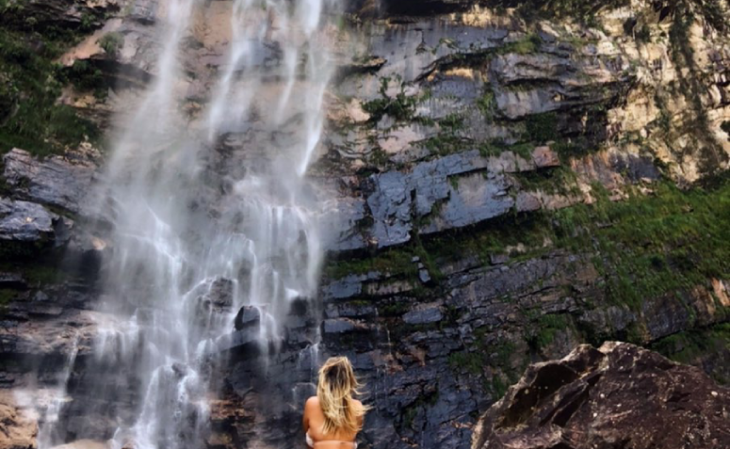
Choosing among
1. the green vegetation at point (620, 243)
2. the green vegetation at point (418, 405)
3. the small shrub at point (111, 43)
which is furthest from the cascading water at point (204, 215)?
the green vegetation at point (418, 405)

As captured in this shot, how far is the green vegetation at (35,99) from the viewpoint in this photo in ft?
52.2

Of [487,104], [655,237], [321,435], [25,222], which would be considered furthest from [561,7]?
[321,435]

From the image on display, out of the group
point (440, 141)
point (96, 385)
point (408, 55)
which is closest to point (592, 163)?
point (440, 141)

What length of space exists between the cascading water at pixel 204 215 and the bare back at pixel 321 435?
33.7 feet

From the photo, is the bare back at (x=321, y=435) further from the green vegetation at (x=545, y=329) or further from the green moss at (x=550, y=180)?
the green moss at (x=550, y=180)

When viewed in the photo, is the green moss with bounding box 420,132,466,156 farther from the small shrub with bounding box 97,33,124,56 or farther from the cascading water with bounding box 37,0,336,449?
the small shrub with bounding box 97,33,124,56

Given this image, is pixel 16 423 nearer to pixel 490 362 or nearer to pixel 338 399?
pixel 490 362

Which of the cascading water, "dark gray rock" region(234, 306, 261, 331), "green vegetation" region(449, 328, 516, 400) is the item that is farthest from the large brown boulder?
the cascading water

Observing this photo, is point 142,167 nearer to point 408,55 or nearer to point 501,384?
point 408,55

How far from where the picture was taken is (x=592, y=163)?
699 inches

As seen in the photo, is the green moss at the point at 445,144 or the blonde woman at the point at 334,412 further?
the green moss at the point at 445,144

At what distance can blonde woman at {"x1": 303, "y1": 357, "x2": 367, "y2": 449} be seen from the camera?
12.5 ft

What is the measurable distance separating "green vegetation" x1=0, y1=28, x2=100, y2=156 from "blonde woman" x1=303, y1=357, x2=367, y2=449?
47.5ft

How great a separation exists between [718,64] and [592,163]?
220 inches
